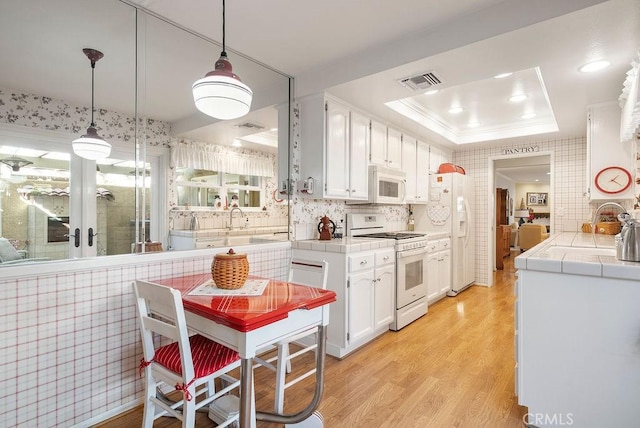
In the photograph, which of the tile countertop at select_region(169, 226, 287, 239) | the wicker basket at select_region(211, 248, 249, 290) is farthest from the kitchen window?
the wicker basket at select_region(211, 248, 249, 290)

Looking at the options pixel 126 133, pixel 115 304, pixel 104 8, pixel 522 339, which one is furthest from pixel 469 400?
pixel 104 8

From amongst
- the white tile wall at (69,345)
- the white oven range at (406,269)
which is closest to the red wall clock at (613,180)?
the white oven range at (406,269)

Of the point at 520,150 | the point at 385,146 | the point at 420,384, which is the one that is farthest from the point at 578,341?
the point at 520,150

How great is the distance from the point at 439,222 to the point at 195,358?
392 cm

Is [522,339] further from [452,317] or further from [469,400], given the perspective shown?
[452,317]

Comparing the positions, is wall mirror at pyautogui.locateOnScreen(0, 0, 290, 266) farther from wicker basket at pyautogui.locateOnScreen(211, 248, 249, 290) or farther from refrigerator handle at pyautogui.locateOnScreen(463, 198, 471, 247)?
refrigerator handle at pyautogui.locateOnScreen(463, 198, 471, 247)

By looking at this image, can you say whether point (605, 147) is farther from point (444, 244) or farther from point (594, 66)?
point (444, 244)

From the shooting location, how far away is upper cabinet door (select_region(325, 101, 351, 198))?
9.65 feet

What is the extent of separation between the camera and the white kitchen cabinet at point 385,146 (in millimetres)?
3538

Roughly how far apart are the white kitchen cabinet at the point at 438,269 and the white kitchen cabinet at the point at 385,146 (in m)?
1.15

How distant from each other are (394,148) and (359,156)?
82 cm

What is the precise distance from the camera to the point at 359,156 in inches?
130

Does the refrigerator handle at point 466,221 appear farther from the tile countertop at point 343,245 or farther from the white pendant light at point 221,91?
the white pendant light at point 221,91

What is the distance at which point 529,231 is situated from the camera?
874 centimetres
